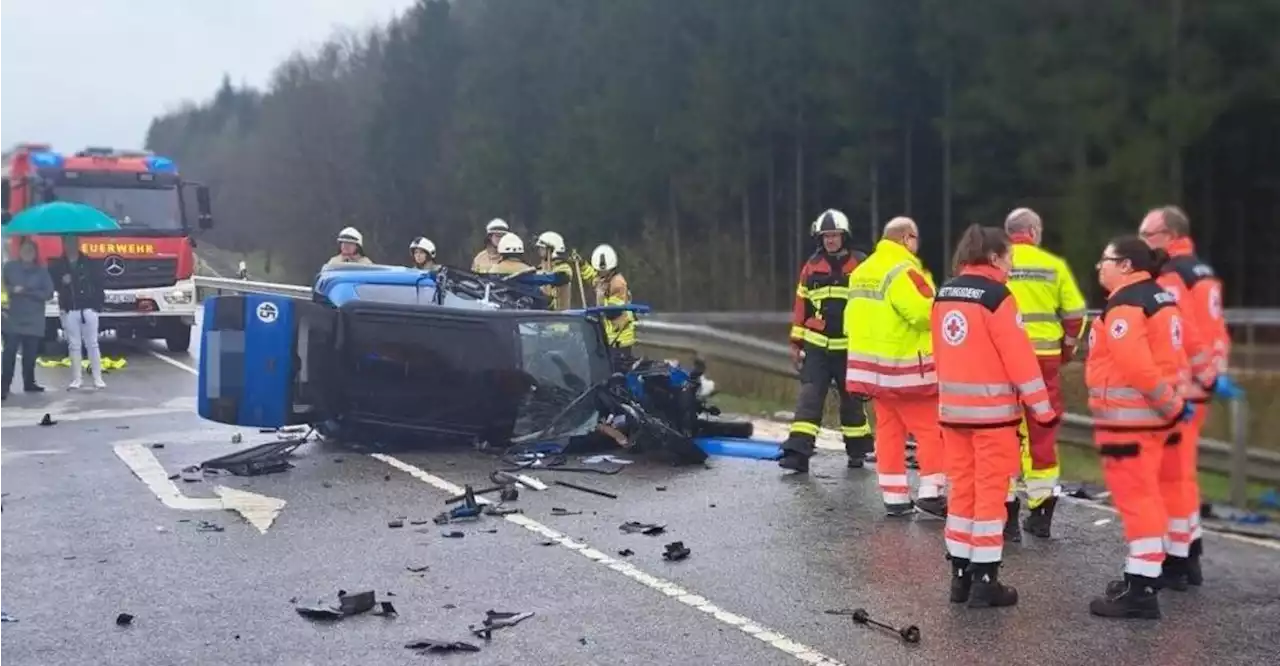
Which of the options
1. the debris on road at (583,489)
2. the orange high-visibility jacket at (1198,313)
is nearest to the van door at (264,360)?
the debris on road at (583,489)

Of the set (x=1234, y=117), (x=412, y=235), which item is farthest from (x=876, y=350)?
(x=412, y=235)

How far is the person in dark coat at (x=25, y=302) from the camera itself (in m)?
14.6

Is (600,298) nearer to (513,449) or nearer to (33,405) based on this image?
(513,449)

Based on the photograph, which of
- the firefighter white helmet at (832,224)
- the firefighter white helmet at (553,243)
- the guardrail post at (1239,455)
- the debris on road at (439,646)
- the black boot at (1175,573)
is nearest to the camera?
the debris on road at (439,646)

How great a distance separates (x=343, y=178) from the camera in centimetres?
5681

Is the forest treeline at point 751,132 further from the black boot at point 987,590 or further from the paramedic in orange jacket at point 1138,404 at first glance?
the black boot at point 987,590

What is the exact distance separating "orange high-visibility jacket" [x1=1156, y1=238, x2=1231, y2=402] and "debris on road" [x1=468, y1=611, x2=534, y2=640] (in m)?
3.48

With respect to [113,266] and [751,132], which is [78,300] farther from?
[751,132]

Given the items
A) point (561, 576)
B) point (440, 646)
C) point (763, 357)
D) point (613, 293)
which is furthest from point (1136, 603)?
point (763, 357)

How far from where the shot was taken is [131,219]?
19797 mm

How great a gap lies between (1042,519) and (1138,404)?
5.64 feet

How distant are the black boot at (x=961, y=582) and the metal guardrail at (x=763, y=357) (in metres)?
2.95

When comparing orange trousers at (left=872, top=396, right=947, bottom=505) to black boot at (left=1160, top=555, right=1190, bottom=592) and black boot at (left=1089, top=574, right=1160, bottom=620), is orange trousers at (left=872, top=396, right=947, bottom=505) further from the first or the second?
black boot at (left=1089, top=574, right=1160, bottom=620)

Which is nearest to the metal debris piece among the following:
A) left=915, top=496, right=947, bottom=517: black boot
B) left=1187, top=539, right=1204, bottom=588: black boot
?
left=915, top=496, right=947, bottom=517: black boot
